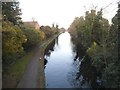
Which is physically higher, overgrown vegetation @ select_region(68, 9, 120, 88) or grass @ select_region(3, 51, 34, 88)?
overgrown vegetation @ select_region(68, 9, 120, 88)

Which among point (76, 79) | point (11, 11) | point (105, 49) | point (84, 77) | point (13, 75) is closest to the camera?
point (13, 75)

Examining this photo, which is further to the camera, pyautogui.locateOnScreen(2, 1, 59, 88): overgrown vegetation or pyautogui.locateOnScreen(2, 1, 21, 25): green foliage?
pyautogui.locateOnScreen(2, 1, 21, 25): green foliage

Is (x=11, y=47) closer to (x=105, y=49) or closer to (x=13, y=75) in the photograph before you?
(x=13, y=75)

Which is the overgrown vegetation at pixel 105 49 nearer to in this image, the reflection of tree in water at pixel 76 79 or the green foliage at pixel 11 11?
the reflection of tree in water at pixel 76 79

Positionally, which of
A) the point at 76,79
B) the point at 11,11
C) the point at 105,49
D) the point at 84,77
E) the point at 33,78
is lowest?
the point at 76,79

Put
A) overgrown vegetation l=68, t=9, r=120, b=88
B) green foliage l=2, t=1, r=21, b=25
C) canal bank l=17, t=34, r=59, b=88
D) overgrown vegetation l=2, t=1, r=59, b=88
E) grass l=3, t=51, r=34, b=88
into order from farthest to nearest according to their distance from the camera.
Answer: green foliage l=2, t=1, r=21, b=25 < grass l=3, t=51, r=34, b=88 < canal bank l=17, t=34, r=59, b=88 < overgrown vegetation l=2, t=1, r=59, b=88 < overgrown vegetation l=68, t=9, r=120, b=88

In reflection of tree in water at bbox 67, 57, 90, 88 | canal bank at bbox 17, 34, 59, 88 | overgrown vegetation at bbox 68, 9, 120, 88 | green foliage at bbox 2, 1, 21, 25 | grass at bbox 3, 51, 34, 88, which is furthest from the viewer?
green foliage at bbox 2, 1, 21, 25

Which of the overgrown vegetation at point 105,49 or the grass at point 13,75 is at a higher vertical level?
the overgrown vegetation at point 105,49

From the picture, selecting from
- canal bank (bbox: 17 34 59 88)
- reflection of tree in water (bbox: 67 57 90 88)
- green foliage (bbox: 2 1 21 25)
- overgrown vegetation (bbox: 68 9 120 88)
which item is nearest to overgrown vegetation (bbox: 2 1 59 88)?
green foliage (bbox: 2 1 21 25)

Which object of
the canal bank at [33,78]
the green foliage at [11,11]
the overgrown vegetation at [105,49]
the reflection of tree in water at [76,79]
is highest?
the green foliage at [11,11]

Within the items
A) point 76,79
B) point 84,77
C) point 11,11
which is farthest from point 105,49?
point 11,11

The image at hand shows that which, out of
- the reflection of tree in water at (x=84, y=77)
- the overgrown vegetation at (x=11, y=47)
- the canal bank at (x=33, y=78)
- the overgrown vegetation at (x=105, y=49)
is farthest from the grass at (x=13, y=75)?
the overgrown vegetation at (x=105, y=49)

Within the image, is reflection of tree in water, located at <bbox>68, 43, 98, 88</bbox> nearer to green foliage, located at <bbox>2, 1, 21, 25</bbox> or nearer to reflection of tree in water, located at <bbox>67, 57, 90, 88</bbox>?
reflection of tree in water, located at <bbox>67, 57, 90, 88</bbox>

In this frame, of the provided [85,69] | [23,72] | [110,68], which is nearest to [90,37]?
[85,69]
